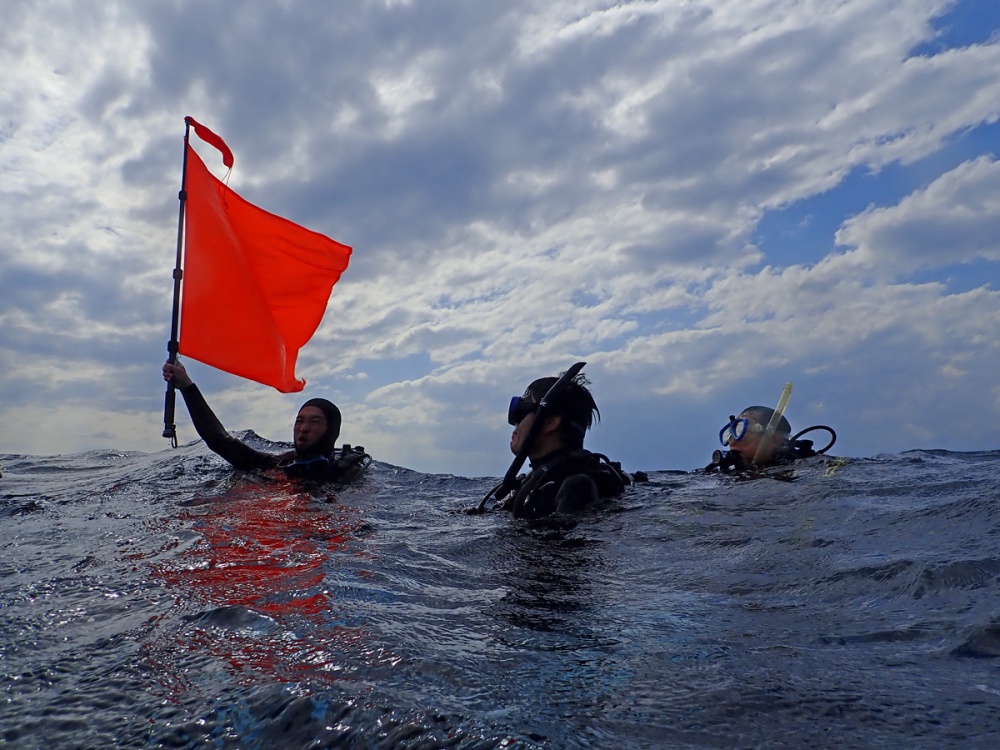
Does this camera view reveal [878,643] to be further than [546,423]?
No

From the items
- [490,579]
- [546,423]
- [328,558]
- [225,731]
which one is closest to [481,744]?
[225,731]

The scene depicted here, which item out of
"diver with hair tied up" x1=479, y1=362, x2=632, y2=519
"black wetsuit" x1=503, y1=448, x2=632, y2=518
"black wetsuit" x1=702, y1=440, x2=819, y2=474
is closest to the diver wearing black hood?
"diver with hair tied up" x1=479, y1=362, x2=632, y2=519

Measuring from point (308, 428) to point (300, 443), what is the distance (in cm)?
20

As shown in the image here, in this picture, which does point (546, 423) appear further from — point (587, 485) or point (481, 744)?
point (481, 744)

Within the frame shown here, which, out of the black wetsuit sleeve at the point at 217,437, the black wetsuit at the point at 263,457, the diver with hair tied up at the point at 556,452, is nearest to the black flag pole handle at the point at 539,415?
the diver with hair tied up at the point at 556,452

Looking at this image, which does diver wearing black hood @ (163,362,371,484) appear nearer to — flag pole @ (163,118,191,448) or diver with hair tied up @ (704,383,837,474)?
flag pole @ (163,118,191,448)

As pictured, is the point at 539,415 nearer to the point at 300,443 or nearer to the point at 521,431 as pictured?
the point at 521,431

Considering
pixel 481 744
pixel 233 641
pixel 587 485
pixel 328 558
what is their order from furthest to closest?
pixel 587 485 < pixel 328 558 < pixel 233 641 < pixel 481 744

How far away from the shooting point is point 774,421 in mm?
8281

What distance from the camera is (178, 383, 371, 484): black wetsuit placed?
8414 mm

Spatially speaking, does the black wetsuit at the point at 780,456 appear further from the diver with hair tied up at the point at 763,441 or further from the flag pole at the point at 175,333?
the flag pole at the point at 175,333

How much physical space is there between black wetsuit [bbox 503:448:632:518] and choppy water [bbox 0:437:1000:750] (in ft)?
0.85

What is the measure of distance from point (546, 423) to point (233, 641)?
154 inches

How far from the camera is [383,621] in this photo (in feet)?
9.14
